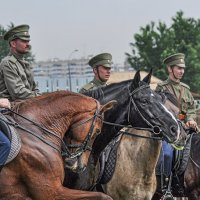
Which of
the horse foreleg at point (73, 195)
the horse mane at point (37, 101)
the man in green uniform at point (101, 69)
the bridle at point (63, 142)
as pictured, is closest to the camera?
the horse foreleg at point (73, 195)

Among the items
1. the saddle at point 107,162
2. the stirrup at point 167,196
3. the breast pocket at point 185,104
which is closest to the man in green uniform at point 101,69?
the saddle at point 107,162

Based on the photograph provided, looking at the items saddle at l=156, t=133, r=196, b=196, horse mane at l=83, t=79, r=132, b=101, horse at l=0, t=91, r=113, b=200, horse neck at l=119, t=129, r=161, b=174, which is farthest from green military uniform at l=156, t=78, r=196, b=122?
horse at l=0, t=91, r=113, b=200

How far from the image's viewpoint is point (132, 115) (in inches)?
303

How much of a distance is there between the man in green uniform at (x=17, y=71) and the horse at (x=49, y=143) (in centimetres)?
78

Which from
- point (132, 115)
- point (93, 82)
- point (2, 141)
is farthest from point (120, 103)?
point (2, 141)

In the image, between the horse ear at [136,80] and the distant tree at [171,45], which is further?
the distant tree at [171,45]

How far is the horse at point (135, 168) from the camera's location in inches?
314

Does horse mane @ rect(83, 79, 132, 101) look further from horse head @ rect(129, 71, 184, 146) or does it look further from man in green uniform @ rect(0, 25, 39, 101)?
man in green uniform @ rect(0, 25, 39, 101)

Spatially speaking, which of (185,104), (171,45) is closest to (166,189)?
(185,104)

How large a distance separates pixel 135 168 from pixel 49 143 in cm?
210

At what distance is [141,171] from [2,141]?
2.71 m

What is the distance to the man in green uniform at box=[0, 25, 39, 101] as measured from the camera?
292 inches

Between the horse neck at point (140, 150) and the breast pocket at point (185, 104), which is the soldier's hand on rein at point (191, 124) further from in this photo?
the horse neck at point (140, 150)

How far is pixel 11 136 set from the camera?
612cm
